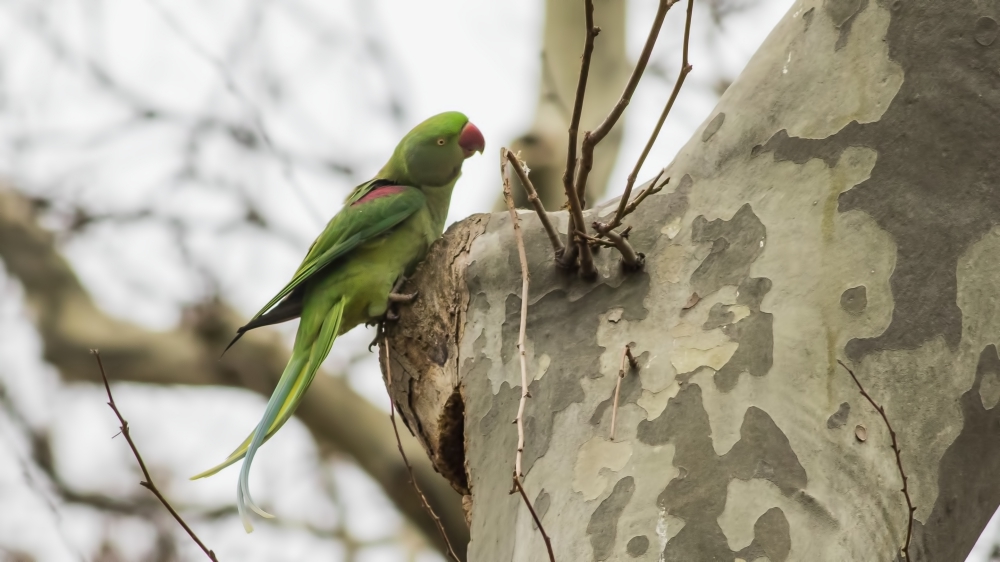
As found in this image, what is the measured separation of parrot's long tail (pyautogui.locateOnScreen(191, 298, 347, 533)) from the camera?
245 centimetres

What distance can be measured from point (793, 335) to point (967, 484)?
15.2 inches

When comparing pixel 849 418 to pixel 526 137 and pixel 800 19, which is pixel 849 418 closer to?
pixel 800 19

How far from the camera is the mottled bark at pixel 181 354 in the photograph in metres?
4.74

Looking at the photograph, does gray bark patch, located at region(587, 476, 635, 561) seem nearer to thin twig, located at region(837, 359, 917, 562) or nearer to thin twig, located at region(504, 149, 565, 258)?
thin twig, located at region(837, 359, 917, 562)

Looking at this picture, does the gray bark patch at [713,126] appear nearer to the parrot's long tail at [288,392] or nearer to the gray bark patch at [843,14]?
the gray bark patch at [843,14]

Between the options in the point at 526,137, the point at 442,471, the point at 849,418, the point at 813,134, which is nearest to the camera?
the point at 849,418

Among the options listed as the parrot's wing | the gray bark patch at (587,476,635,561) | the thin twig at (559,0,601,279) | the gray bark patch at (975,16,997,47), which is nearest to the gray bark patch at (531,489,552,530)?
the gray bark patch at (587,476,635,561)

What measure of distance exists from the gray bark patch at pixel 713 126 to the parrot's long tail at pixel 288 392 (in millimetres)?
1462

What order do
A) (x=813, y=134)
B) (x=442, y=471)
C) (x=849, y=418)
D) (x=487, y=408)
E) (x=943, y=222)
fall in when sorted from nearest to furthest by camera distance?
(x=849, y=418) → (x=943, y=222) → (x=813, y=134) → (x=487, y=408) → (x=442, y=471)

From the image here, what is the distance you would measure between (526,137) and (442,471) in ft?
8.18

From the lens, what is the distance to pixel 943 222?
5.29 ft

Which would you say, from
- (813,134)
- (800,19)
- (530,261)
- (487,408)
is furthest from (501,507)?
(800,19)

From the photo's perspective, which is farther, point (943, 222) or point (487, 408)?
point (487, 408)

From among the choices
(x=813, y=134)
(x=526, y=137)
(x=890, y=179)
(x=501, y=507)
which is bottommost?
(x=501, y=507)
